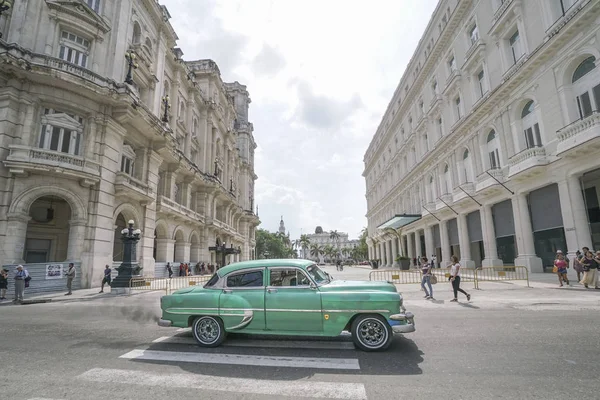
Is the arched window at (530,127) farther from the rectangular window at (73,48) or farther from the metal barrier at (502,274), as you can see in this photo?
the rectangular window at (73,48)

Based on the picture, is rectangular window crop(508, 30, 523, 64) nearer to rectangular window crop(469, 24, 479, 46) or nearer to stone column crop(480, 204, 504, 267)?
rectangular window crop(469, 24, 479, 46)

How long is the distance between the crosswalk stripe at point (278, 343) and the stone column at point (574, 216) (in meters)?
16.3

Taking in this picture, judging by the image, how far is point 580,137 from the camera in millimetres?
14852

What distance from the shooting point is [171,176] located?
29516 mm

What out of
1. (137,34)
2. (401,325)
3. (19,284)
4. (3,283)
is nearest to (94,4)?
(137,34)

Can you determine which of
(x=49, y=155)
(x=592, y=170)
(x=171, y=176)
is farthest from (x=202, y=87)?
(x=592, y=170)

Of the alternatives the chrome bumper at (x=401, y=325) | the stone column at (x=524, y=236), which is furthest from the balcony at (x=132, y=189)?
the stone column at (x=524, y=236)

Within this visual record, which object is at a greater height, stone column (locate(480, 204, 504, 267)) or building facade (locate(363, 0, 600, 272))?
building facade (locate(363, 0, 600, 272))

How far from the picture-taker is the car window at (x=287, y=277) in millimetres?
6184

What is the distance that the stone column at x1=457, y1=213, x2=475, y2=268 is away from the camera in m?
26.8

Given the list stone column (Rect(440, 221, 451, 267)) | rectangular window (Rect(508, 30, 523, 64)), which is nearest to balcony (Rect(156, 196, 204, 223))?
stone column (Rect(440, 221, 451, 267))

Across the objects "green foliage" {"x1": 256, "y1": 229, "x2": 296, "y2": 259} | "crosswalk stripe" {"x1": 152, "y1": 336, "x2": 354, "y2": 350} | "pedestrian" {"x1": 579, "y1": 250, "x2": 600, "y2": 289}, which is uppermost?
"green foliage" {"x1": 256, "y1": 229, "x2": 296, "y2": 259}

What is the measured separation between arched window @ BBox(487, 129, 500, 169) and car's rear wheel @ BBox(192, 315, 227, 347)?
2365 cm

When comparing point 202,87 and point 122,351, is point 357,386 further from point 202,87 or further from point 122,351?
point 202,87
